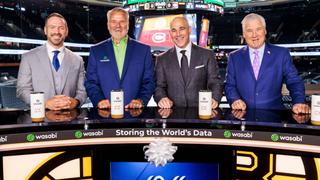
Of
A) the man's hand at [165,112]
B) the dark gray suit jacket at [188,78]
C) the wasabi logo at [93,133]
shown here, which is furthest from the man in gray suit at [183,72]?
the wasabi logo at [93,133]

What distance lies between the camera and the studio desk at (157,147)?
1569 mm

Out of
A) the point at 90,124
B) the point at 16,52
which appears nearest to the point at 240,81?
the point at 90,124

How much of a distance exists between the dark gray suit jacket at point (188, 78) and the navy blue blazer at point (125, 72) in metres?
0.09

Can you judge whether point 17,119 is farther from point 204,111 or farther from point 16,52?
point 16,52

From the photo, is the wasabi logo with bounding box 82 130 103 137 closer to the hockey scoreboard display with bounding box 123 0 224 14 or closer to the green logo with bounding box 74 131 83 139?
the green logo with bounding box 74 131 83 139

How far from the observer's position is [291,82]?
2.27 m

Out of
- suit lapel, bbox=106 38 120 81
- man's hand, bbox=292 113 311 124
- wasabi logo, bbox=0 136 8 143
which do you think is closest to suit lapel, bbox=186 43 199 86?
suit lapel, bbox=106 38 120 81

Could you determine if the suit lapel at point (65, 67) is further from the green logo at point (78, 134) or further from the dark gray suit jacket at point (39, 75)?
the green logo at point (78, 134)

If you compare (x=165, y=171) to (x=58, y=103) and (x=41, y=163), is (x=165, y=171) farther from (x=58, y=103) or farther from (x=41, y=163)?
(x=58, y=103)

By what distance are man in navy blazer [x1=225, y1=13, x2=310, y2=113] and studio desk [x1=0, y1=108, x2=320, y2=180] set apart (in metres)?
0.53

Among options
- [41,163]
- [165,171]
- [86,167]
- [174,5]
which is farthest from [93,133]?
[174,5]

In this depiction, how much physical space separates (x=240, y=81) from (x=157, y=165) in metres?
0.98

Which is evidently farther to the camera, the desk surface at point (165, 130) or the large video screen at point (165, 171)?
the large video screen at point (165, 171)

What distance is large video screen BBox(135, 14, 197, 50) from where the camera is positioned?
8.20m
